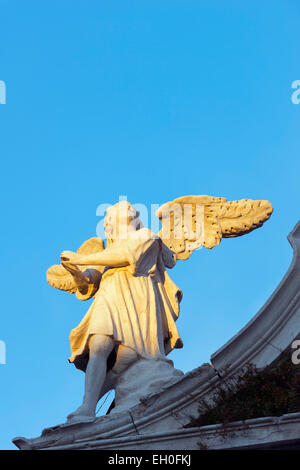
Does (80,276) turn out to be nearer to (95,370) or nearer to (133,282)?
(133,282)

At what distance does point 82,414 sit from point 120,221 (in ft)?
10.3

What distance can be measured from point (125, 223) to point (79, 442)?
377 cm

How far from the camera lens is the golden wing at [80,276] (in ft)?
40.0

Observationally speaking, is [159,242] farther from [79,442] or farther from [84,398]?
[79,442]

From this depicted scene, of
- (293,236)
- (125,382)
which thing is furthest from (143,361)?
(293,236)

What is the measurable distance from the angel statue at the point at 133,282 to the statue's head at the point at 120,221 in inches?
0.6

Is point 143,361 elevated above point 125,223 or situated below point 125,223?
below

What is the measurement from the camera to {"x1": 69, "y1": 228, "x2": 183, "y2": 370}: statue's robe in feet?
36.9

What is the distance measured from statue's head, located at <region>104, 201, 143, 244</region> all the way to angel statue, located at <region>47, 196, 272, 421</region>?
0.05 feet

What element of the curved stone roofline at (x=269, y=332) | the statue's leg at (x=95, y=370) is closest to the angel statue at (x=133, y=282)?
the statue's leg at (x=95, y=370)

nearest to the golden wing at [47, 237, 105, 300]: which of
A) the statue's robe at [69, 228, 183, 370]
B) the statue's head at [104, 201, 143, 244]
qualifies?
the statue's robe at [69, 228, 183, 370]

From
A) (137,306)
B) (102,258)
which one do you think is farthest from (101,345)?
(102,258)

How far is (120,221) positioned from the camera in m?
12.3
